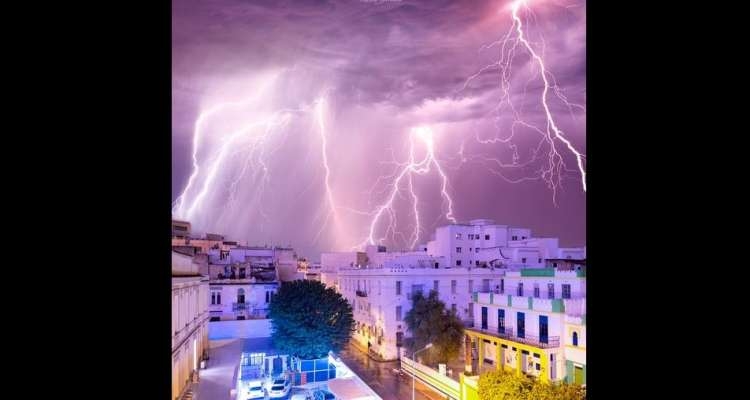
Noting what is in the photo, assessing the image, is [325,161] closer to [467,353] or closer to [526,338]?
[467,353]

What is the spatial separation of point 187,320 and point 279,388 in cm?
110

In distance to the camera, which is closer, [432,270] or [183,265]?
[183,265]

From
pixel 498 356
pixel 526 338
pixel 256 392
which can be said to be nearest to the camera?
pixel 256 392

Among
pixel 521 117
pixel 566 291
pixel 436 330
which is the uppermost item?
pixel 521 117

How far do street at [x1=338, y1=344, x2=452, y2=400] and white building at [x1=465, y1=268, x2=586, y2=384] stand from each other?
0.52 meters

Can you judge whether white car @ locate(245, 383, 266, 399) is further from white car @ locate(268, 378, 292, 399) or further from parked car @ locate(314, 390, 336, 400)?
parked car @ locate(314, 390, 336, 400)

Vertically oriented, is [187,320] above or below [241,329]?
above

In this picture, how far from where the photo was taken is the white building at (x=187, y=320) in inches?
128

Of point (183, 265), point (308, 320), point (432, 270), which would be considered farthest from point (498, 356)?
point (183, 265)

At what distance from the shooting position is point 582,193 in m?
4.42

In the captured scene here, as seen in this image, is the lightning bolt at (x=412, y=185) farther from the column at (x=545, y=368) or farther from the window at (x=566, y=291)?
the column at (x=545, y=368)

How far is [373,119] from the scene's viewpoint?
4.53 metres
